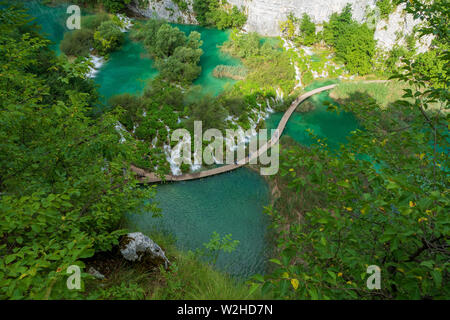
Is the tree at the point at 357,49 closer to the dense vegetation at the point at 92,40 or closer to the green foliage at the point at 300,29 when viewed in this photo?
the green foliage at the point at 300,29

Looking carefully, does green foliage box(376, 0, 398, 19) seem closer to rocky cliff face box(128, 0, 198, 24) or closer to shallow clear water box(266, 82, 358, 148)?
shallow clear water box(266, 82, 358, 148)

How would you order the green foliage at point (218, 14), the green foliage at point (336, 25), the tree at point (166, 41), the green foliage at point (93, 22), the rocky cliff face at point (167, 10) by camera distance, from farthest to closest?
1. the rocky cliff face at point (167, 10)
2. the green foliage at point (218, 14)
3. the green foliage at point (336, 25)
4. the green foliage at point (93, 22)
5. the tree at point (166, 41)

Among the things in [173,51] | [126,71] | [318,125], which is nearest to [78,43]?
[126,71]

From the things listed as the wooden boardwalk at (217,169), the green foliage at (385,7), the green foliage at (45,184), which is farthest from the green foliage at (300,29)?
the green foliage at (45,184)

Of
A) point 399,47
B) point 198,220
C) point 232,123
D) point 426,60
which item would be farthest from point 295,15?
point 198,220

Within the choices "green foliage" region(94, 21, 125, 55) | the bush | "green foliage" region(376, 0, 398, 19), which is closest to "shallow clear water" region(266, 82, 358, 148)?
"green foliage" region(376, 0, 398, 19)

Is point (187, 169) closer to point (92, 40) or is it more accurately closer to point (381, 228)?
point (381, 228)
